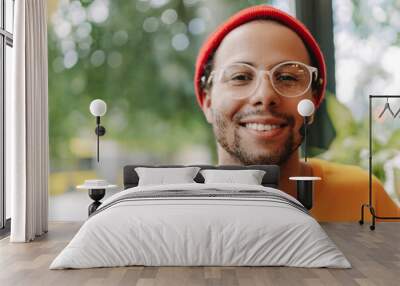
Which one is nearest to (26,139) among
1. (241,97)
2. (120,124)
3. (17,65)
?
(17,65)

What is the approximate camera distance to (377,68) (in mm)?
7016

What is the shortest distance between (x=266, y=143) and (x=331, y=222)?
4.20 ft

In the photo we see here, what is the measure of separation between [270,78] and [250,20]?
797mm

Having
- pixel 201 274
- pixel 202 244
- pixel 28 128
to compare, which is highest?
pixel 28 128

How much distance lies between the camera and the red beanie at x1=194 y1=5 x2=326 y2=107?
22.9ft

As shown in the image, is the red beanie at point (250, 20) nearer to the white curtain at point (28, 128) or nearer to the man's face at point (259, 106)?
the man's face at point (259, 106)

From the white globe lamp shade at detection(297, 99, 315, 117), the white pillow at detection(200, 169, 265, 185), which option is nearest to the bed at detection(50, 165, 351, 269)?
the white pillow at detection(200, 169, 265, 185)

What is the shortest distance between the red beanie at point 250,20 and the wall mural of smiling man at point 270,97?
0.5 inches

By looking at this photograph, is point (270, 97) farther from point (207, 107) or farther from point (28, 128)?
point (28, 128)

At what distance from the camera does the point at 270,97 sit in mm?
6875

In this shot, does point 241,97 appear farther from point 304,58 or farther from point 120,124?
point 120,124

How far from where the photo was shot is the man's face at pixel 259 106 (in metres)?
6.89

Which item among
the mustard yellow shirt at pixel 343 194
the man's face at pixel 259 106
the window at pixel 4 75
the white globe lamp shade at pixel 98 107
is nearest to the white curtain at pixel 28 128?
the window at pixel 4 75

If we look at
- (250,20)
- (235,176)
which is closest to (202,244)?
(235,176)
